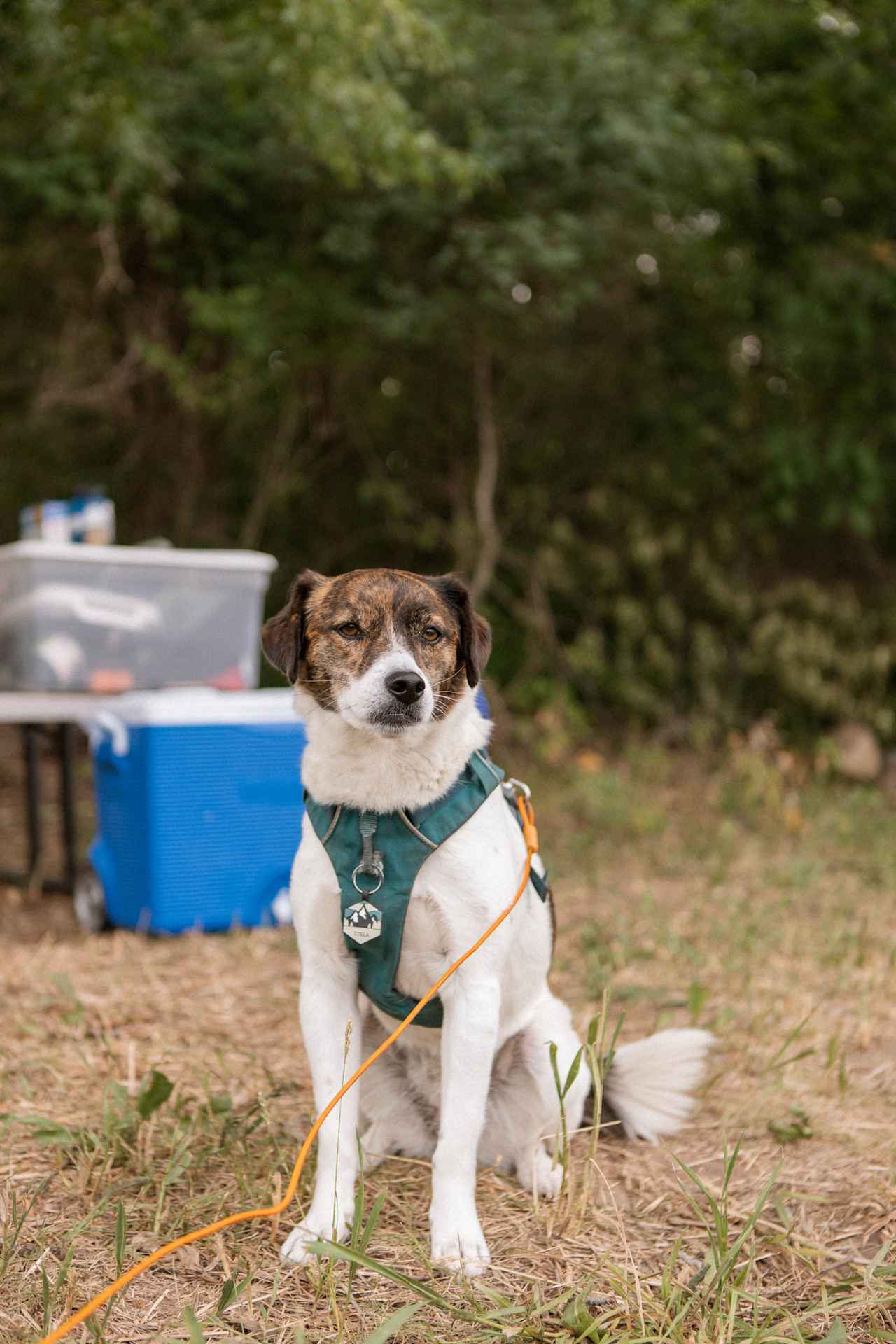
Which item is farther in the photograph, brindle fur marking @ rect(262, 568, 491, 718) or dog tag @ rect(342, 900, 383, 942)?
brindle fur marking @ rect(262, 568, 491, 718)

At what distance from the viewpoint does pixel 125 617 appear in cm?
466

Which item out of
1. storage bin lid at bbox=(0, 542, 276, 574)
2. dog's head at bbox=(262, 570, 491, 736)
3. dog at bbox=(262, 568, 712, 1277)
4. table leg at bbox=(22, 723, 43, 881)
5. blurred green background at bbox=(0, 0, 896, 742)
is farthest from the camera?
blurred green background at bbox=(0, 0, 896, 742)

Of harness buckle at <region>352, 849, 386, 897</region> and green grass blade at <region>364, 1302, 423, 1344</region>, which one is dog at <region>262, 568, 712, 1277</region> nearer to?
harness buckle at <region>352, 849, 386, 897</region>

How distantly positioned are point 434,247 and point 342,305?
0.81m

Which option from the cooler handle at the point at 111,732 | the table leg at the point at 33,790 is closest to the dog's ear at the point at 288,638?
the cooler handle at the point at 111,732

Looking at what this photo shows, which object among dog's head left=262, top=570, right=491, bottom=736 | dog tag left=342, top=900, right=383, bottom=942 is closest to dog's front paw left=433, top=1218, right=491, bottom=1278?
dog tag left=342, top=900, right=383, bottom=942

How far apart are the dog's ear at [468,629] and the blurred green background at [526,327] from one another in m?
3.74

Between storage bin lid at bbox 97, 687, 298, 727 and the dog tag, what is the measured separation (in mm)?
2113

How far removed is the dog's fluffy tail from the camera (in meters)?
2.46

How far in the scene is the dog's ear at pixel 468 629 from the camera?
2355 mm

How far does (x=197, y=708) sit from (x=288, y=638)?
1.91m

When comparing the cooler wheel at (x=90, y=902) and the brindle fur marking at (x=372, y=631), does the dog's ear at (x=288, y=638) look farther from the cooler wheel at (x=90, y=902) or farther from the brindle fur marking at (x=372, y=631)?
the cooler wheel at (x=90, y=902)

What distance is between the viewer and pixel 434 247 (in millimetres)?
7746

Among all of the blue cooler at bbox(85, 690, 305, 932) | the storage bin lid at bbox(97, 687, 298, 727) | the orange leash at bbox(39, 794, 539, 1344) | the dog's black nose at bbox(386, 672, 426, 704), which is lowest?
the blue cooler at bbox(85, 690, 305, 932)
